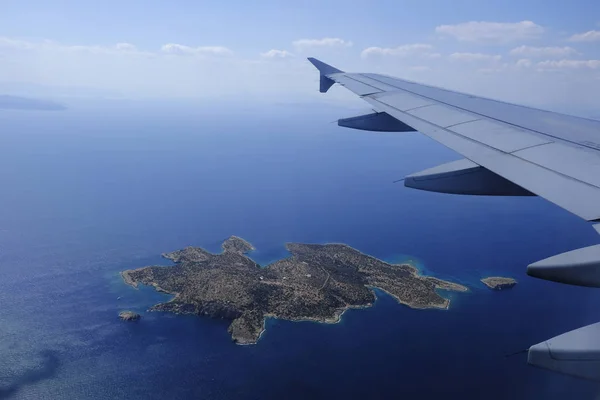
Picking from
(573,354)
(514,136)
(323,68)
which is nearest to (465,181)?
(514,136)

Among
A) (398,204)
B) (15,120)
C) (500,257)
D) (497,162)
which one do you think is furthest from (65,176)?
(15,120)

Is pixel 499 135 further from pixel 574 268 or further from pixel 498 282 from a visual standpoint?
pixel 498 282

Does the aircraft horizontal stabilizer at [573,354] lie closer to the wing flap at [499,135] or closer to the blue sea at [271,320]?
the wing flap at [499,135]

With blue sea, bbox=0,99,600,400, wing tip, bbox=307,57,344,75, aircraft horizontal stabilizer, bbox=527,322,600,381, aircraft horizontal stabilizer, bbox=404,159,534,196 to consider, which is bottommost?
blue sea, bbox=0,99,600,400

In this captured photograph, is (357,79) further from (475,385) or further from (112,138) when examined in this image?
(112,138)

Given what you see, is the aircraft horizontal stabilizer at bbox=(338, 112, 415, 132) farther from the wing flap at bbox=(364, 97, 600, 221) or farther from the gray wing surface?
the wing flap at bbox=(364, 97, 600, 221)

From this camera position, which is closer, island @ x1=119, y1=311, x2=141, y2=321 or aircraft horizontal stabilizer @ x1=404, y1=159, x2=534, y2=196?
aircraft horizontal stabilizer @ x1=404, y1=159, x2=534, y2=196

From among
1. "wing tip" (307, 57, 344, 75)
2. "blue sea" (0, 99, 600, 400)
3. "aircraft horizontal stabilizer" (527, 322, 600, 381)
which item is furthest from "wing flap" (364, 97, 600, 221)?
"blue sea" (0, 99, 600, 400)
